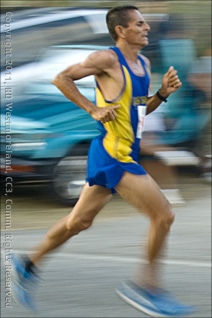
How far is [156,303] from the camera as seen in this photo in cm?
559

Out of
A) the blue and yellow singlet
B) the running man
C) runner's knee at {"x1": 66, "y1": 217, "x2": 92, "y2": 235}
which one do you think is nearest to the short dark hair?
the running man

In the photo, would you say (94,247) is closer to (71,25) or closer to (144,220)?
(144,220)

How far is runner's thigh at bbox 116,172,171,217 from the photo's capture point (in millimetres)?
5516

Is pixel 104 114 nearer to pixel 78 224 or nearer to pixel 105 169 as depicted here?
pixel 105 169

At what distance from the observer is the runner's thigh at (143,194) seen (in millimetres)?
5516

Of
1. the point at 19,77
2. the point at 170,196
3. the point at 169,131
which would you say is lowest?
the point at 170,196

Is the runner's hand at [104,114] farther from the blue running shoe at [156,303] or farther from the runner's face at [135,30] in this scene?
the blue running shoe at [156,303]

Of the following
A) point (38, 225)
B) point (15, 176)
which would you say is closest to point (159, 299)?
point (38, 225)

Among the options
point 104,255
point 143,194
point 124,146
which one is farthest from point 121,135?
point 104,255

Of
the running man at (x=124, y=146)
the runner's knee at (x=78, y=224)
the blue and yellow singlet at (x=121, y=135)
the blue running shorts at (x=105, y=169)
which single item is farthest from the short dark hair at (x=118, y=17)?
the runner's knee at (x=78, y=224)

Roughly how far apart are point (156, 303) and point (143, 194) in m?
0.62

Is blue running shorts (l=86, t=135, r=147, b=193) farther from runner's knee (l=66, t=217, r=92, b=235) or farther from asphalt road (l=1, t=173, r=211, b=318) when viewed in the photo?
asphalt road (l=1, t=173, r=211, b=318)

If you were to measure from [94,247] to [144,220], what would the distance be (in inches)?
51.7

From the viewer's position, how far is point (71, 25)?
988 centimetres
